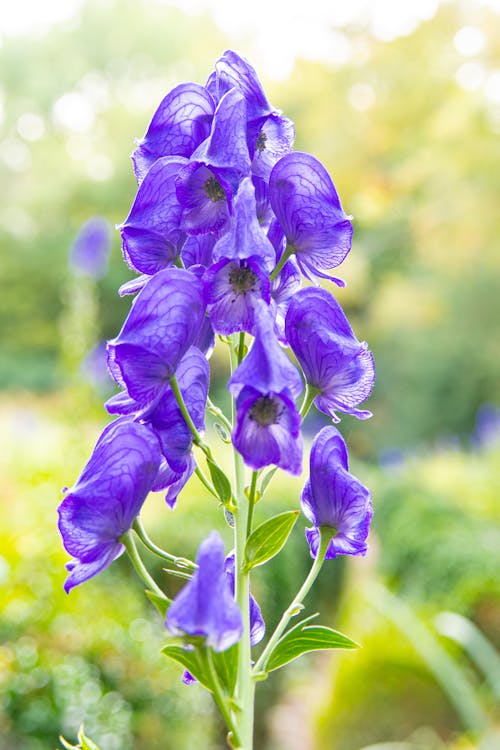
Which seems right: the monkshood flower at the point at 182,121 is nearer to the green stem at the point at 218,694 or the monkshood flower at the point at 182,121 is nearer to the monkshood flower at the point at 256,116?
the monkshood flower at the point at 256,116

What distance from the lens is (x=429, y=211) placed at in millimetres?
10250

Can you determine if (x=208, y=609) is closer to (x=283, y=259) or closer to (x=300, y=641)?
(x=300, y=641)

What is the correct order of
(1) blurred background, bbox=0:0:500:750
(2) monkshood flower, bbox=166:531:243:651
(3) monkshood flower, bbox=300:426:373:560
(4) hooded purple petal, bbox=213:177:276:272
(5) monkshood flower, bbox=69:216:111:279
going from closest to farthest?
(2) monkshood flower, bbox=166:531:243:651 → (4) hooded purple petal, bbox=213:177:276:272 → (3) monkshood flower, bbox=300:426:373:560 → (1) blurred background, bbox=0:0:500:750 → (5) monkshood flower, bbox=69:216:111:279

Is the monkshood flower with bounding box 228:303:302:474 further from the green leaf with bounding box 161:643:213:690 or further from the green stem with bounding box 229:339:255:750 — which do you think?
the green leaf with bounding box 161:643:213:690

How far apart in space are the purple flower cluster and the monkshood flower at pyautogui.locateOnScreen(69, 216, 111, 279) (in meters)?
4.76

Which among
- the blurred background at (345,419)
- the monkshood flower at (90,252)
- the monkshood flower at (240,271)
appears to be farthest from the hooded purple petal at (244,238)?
the monkshood flower at (90,252)

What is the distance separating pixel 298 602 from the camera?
0.90 metres

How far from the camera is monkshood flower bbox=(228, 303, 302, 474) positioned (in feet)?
2.46

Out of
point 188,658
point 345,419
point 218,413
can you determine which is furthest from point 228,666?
point 345,419

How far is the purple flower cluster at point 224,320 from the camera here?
77 centimetres

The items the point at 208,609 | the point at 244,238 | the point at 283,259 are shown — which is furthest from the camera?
the point at 283,259

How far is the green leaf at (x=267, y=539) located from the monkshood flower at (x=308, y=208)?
28 cm

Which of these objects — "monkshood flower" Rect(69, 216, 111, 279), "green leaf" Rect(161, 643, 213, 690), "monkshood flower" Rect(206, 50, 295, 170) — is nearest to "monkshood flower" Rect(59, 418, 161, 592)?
"green leaf" Rect(161, 643, 213, 690)

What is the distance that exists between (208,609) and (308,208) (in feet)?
1.36
